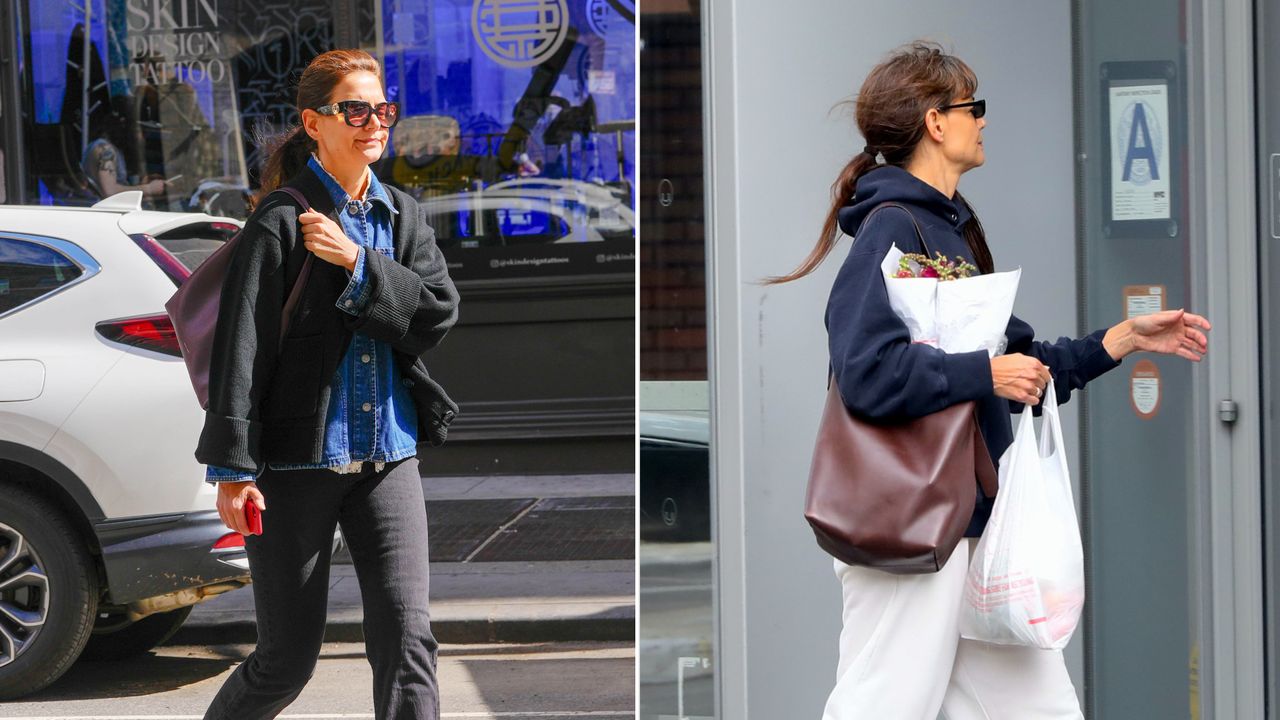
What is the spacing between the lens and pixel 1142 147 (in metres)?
3.36

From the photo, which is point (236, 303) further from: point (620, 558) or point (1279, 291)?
point (620, 558)

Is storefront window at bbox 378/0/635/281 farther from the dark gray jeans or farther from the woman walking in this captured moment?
the dark gray jeans

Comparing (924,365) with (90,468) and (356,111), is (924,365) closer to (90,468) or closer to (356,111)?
(356,111)

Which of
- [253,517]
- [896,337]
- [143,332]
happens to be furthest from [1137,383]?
[143,332]

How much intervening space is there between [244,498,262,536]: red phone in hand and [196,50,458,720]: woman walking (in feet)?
0.04

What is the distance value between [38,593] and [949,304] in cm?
366

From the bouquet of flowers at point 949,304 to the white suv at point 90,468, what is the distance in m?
3.09

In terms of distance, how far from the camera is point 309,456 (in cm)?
309

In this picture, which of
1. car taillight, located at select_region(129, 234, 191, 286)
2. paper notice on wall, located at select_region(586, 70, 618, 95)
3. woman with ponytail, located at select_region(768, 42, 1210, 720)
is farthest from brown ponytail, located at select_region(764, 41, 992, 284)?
paper notice on wall, located at select_region(586, 70, 618, 95)

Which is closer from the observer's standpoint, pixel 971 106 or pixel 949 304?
pixel 949 304

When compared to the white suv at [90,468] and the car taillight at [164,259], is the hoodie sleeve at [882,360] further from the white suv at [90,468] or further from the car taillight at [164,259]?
the car taillight at [164,259]

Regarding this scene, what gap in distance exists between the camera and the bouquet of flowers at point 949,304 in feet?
7.69

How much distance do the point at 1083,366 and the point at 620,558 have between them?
13.7ft

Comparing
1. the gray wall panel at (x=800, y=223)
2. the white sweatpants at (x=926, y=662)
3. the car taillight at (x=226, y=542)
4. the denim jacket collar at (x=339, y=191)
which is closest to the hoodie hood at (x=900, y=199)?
the white sweatpants at (x=926, y=662)
